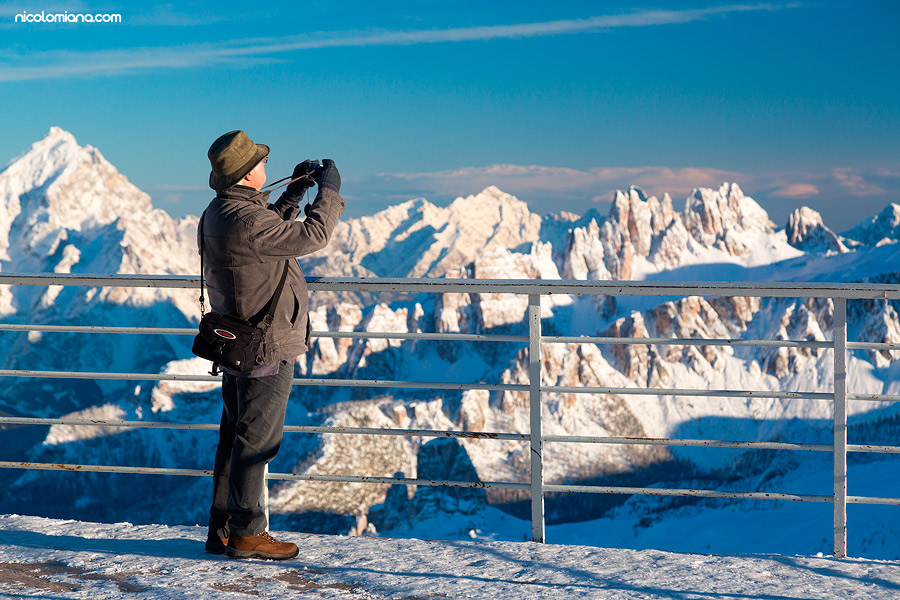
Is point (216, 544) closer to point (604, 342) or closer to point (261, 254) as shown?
point (261, 254)

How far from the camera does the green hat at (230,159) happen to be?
3842 millimetres

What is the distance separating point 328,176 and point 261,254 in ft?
1.83

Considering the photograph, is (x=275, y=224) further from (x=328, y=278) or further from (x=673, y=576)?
(x=673, y=576)

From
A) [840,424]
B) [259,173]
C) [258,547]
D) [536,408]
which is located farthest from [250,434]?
[840,424]

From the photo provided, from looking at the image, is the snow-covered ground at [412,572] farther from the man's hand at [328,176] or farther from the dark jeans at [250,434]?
the man's hand at [328,176]

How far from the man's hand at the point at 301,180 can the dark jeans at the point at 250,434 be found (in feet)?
2.92

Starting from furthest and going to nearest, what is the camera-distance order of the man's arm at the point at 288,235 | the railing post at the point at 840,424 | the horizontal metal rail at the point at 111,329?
the horizontal metal rail at the point at 111,329 < the railing post at the point at 840,424 < the man's arm at the point at 288,235

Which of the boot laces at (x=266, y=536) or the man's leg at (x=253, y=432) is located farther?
the boot laces at (x=266, y=536)

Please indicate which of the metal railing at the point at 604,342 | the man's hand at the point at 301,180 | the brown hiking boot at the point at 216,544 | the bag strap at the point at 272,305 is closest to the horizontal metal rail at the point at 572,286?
the metal railing at the point at 604,342

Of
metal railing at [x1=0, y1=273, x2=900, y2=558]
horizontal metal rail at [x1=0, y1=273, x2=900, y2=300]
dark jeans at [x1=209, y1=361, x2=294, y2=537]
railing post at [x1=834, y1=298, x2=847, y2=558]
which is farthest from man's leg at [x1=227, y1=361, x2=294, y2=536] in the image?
railing post at [x1=834, y1=298, x2=847, y2=558]

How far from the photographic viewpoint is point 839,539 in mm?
4555

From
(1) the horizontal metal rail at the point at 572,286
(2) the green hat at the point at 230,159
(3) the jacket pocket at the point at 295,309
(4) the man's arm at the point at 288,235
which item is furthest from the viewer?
(1) the horizontal metal rail at the point at 572,286

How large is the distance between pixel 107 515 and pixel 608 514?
111961mm

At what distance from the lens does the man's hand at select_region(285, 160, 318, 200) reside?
164 inches
